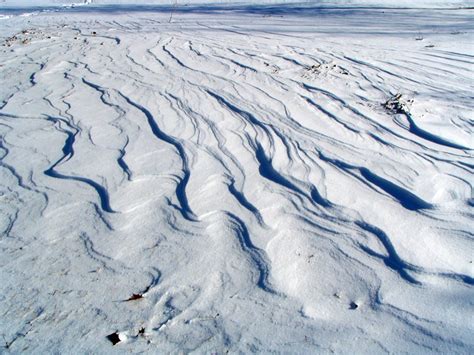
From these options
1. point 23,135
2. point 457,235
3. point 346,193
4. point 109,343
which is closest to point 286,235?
point 346,193

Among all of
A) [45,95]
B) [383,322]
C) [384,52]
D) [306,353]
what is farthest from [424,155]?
[45,95]

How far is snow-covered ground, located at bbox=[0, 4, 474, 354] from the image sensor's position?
1.74 m

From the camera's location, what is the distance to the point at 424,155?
3006mm

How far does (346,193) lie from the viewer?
2.61 m

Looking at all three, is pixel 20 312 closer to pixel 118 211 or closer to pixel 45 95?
pixel 118 211

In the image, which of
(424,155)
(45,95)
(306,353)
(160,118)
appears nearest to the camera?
(306,353)

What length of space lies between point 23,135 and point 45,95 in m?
1.40

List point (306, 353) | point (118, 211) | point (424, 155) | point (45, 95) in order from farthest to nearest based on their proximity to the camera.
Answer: point (45, 95)
point (424, 155)
point (118, 211)
point (306, 353)

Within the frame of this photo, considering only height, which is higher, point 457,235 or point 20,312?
point 457,235

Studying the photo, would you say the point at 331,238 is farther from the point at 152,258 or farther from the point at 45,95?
the point at 45,95

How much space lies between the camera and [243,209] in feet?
8.24

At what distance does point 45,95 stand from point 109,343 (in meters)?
4.21

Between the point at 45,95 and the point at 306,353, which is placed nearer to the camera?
the point at 306,353

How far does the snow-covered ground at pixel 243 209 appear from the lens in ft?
5.71
